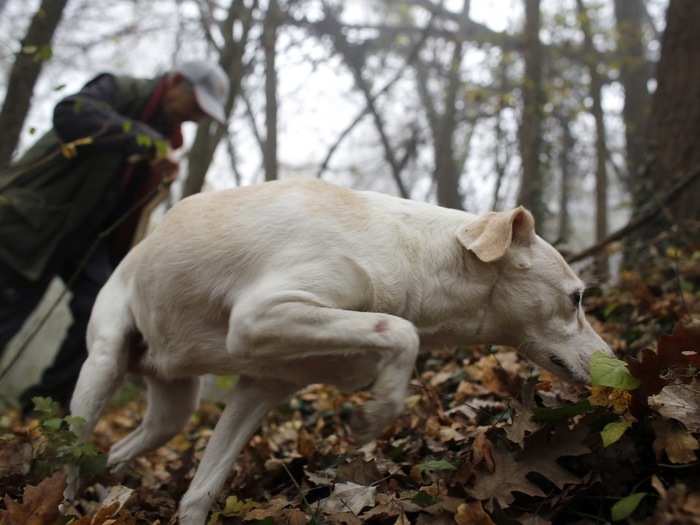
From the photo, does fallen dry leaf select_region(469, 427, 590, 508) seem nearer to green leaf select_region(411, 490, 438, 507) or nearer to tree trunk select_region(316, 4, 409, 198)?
green leaf select_region(411, 490, 438, 507)

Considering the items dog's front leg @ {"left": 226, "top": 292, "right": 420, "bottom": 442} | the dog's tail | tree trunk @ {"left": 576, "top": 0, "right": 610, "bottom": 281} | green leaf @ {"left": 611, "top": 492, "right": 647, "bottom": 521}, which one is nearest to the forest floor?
green leaf @ {"left": 611, "top": 492, "right": 647, "bottom": 521}

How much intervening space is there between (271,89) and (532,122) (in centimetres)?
370

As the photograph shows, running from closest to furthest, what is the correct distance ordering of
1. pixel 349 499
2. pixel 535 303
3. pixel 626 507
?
pixel 626 507 → pixel 349 499 → pixel 535 303

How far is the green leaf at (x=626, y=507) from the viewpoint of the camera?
1953mm

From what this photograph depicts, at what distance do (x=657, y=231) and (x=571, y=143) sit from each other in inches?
275

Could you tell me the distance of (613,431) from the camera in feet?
7.05

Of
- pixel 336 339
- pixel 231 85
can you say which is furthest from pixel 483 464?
pixel 231 85

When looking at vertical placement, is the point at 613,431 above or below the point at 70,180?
above

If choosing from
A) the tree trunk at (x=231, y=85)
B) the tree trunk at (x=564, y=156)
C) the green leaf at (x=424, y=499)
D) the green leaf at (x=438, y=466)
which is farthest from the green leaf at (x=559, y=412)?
the tree trunk at (x=564, y=156)

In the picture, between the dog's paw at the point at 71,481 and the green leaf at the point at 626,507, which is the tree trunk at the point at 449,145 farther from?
the green leaf at the point at 626,507

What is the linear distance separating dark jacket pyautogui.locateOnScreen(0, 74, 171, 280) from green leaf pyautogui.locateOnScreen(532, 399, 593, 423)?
3.20m

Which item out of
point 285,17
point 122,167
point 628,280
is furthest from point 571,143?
point 122,167

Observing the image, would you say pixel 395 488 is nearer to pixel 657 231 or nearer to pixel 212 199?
pixel 212 199

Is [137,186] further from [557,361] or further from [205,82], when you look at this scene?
[557,361]
